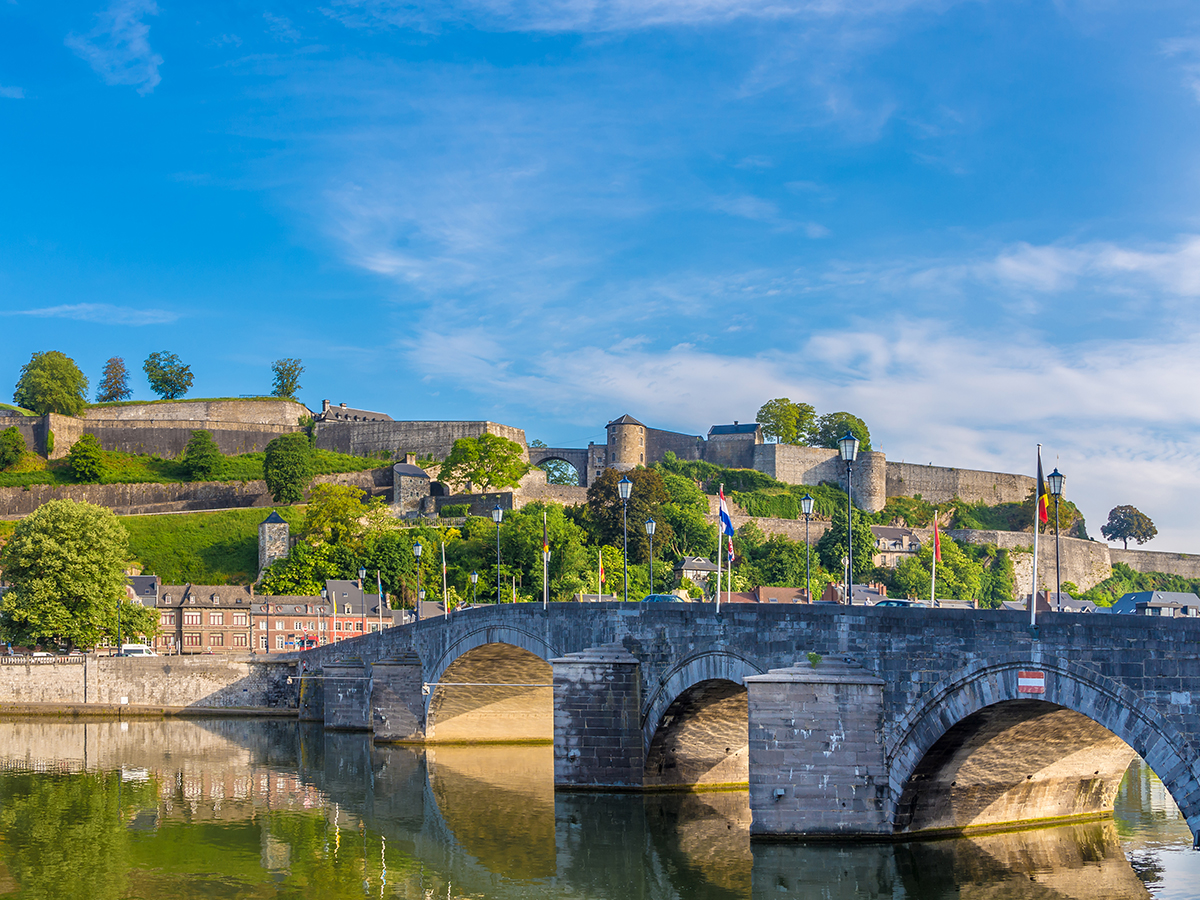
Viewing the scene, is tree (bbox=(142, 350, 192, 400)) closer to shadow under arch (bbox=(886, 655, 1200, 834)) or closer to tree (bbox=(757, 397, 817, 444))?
tree (bbox=(757, 397, 817, 444))

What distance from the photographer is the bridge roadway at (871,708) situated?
12961 millimetres

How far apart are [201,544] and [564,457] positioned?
28324 mm

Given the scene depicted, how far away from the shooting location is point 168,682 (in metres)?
44.8

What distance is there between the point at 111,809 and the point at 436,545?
39.5 meters

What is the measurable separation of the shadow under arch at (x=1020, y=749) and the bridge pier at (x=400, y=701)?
19.0 meters

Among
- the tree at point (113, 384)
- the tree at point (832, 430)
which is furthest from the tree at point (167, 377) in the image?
the tree at point (832, 430)

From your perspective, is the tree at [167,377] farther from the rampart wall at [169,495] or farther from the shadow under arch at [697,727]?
the shadow under arch at [697,727]

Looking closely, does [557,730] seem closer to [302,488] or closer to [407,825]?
[407,825]

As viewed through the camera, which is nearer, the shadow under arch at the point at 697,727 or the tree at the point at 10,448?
the shadow under arch at the point at 697,727

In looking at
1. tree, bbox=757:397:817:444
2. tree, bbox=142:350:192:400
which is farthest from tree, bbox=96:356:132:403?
tree, bbox=757:397:817:444

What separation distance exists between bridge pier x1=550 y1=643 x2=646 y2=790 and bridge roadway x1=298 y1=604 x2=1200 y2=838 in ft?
0.11

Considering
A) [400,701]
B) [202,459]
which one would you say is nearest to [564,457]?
[202,459]

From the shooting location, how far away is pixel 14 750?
32.9m

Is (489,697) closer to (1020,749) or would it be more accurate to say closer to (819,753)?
(819,753)
